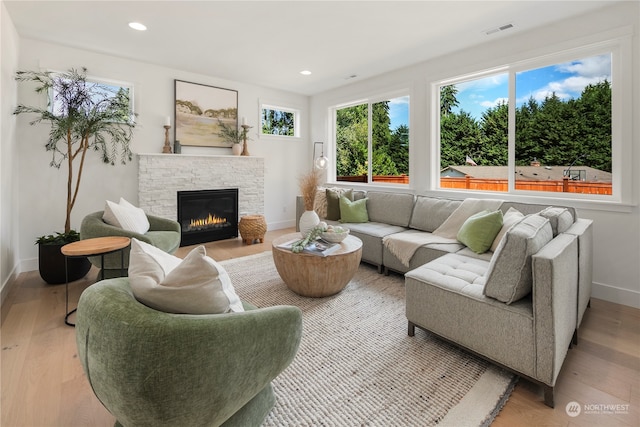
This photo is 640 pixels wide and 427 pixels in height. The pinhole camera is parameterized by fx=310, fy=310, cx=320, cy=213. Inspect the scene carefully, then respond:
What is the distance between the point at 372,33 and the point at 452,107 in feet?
5.04

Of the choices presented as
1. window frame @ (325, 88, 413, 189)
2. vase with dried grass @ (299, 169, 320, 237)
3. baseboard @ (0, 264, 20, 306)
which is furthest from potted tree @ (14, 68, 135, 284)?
window frame @ (325, 88, 413, 189)

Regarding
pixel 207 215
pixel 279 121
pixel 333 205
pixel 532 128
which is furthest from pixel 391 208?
pixel 279 121

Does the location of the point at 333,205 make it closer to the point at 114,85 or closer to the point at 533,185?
the point at 533,185

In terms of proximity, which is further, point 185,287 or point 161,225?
point 161,225

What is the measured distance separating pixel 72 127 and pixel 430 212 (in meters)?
4.12

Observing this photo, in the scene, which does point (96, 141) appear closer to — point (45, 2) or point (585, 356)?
point (45, 2)

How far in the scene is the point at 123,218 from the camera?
3.02 metres

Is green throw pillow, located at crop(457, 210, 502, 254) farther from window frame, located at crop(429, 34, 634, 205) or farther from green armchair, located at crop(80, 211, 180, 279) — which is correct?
green armchair, located at crop(80, 211, 180, 279)

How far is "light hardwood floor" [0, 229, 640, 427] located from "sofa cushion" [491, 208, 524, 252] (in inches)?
34.0

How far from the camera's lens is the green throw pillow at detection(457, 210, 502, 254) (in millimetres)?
2783

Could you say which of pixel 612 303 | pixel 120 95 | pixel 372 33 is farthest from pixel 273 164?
pixel 612 303

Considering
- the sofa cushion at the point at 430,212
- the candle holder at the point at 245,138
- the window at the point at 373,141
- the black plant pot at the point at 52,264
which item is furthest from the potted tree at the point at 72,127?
the sofa cushion at the point at 430,212

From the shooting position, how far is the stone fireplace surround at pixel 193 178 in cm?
438

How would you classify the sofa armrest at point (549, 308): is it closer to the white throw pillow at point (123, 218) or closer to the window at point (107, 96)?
the white throw pillow at point (123, 218)
